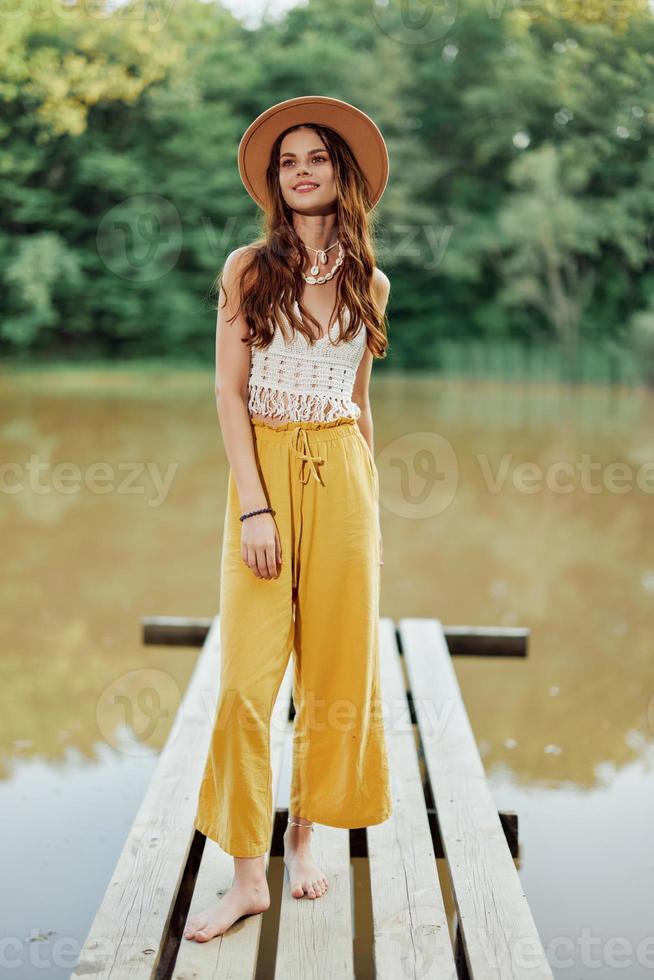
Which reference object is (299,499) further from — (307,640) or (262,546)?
(307,640)

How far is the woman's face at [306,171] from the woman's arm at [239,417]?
14 cm

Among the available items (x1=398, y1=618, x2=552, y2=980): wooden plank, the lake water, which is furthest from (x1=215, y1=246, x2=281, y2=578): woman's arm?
the lake water

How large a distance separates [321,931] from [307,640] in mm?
502

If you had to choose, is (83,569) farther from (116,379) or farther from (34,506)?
(116,379)

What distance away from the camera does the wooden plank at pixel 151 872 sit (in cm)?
166

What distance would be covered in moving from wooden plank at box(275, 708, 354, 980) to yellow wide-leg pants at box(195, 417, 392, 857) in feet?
0.44

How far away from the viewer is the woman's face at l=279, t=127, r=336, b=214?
1.85 meters

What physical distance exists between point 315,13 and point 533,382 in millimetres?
8987

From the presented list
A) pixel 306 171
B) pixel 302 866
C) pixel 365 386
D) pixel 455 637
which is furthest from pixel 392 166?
pixel 302 866

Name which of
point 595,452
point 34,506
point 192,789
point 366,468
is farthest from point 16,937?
point 595,452

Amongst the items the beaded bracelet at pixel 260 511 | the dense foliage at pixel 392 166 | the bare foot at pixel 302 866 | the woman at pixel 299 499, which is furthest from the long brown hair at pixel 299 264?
the dense foliage at pixel 392 166

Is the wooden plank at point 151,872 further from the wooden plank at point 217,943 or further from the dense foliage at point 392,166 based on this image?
the dense foliage at point 392,166

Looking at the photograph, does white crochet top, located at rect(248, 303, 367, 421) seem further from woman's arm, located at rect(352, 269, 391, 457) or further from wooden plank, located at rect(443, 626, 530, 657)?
wooden plank, located at rect(443, 626, 530, 657)

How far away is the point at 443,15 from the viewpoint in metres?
19.4
